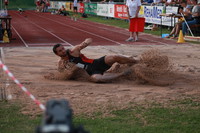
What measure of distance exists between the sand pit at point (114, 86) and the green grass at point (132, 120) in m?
0.27

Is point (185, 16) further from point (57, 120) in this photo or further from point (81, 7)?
point (81, 7)

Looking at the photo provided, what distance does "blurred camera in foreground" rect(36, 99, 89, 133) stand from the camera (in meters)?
1.85

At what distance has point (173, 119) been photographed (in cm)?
543

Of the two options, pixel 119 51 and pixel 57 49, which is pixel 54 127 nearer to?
pixel 57 49

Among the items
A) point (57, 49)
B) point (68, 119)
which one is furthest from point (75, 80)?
point (68, 119)

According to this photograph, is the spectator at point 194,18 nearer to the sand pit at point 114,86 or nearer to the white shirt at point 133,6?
the white shirt at point 133,6

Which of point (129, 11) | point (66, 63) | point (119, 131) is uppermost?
point (129, 11)

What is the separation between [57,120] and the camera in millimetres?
1896

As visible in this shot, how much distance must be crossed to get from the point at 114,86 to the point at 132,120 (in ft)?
7.69

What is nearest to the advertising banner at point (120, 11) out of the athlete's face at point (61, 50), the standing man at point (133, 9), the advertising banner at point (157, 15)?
the advertising banner at point (157, 15)

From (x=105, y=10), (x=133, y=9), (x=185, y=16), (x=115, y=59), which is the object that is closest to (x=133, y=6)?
(x=133, y=9)

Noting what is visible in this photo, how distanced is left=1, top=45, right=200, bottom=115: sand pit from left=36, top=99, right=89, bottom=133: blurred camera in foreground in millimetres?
3733

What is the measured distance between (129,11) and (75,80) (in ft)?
27.4

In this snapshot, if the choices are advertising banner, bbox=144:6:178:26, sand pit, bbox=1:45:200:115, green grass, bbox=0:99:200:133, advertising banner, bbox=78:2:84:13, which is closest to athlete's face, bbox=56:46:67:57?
sand pit, bbox=1:45:200:115
